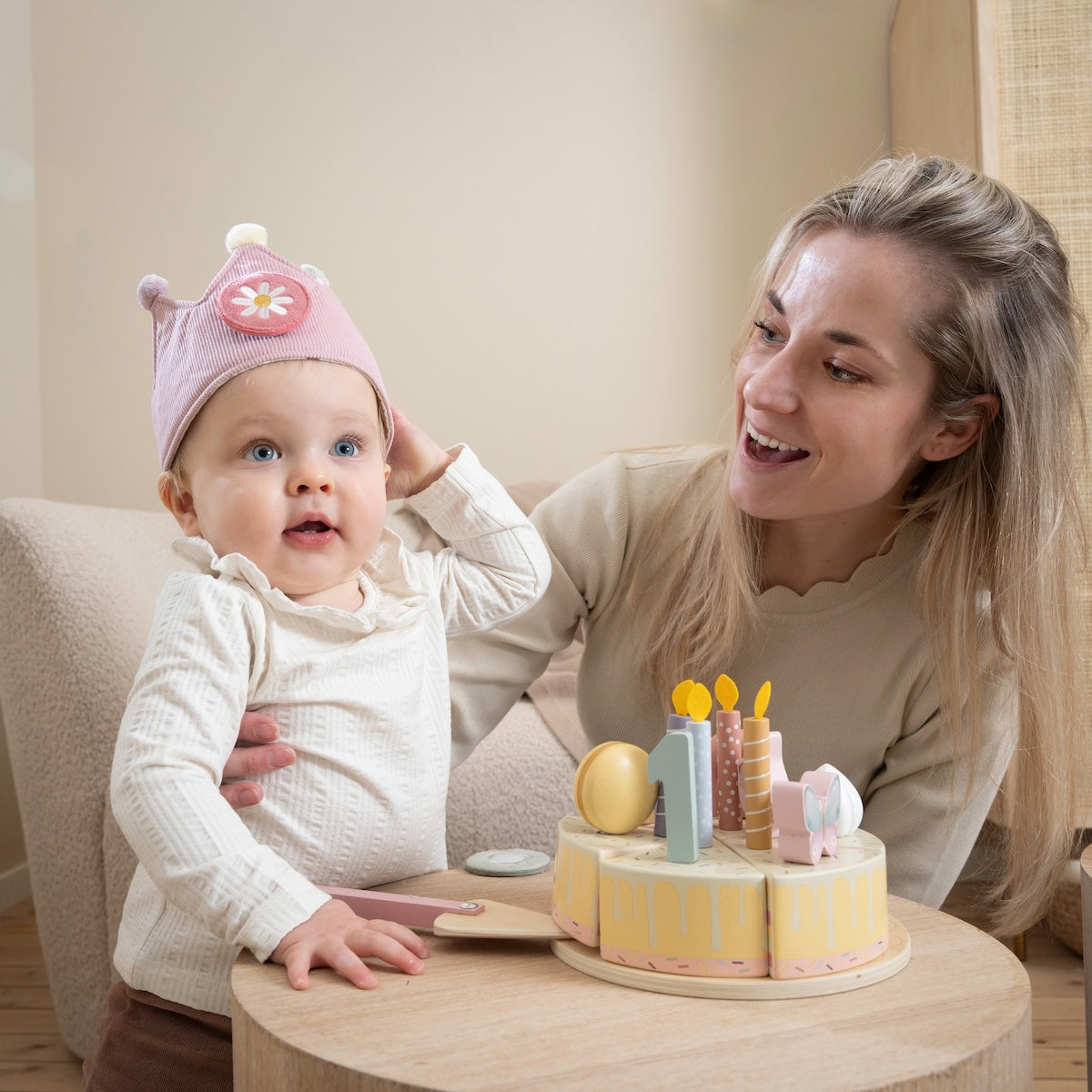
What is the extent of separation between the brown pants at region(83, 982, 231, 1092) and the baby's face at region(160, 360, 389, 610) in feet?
0.99

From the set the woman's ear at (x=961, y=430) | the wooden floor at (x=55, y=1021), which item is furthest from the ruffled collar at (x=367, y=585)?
the wooden floor at (x=55, y=1021)

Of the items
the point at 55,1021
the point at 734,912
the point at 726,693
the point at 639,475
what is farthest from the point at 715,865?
the point at 55,1021

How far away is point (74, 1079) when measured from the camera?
158 centimetres

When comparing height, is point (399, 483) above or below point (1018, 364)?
below

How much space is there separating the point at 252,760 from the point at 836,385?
64 cm

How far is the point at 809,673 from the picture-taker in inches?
49.1

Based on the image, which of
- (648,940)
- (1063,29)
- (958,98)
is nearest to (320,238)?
(958,98)

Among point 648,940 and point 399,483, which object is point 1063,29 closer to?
point 399,483

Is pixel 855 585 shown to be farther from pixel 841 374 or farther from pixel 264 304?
pixel 264 304

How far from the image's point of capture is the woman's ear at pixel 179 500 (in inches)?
35.8

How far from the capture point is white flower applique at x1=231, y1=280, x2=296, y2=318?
0.87 meters

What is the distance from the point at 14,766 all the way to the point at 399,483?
911 mm

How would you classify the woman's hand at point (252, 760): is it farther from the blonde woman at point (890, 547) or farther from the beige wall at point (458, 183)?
the beige wall at point (458, 183)

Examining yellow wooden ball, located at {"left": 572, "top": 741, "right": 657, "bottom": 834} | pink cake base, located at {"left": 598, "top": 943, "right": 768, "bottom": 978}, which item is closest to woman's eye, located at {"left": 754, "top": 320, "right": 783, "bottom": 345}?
yellow wooden ball, located at {"left": 572, "top": 741, "right": 657, "bottom": 834}
